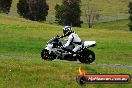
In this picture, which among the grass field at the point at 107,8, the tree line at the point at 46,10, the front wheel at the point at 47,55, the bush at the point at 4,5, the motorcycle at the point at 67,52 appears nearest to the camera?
the motorcycle at the point at 67,52

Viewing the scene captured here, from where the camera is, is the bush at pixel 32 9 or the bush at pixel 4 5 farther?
the bush at pixel 4 5

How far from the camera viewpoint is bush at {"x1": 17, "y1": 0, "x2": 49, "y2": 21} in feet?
403

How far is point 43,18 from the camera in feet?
409

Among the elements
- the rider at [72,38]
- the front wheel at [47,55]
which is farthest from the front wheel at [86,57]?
the front wheel at [47,55]

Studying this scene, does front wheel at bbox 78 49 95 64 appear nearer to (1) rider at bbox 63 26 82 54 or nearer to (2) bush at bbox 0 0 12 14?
(1) rider at bbox 63 26 82 54

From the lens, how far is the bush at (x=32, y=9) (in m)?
123

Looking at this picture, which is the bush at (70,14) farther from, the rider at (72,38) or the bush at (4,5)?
the rider at (72,38)

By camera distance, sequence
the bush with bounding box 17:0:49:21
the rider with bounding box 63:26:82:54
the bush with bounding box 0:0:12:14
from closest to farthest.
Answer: the rider with bounding box 63:26:82:54, the bush with bounding box 17:0:49:21, the bush with bounding box 0:0:12:14

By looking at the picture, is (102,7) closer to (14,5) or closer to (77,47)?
(14,5)

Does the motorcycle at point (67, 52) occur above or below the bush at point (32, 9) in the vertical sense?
above

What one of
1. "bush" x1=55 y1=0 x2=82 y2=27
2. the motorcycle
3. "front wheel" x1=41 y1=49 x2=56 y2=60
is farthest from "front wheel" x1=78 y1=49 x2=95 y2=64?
"bush" x1=55 y1=0 x2=82 y2=27

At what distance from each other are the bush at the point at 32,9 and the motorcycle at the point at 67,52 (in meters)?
94.3

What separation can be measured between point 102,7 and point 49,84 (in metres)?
165

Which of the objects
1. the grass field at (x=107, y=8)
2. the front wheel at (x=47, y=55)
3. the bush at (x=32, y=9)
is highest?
the front wheel at (x=47, y=55)
